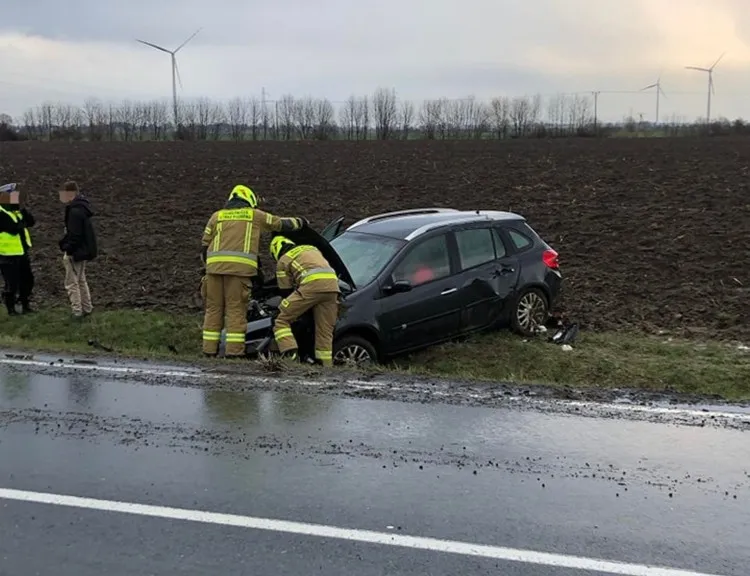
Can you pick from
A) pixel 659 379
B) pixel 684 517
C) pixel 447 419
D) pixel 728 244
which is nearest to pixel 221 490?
pixel 447 419

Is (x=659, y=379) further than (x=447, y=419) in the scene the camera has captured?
Yes

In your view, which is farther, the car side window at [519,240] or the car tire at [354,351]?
the car side window at [519,240]

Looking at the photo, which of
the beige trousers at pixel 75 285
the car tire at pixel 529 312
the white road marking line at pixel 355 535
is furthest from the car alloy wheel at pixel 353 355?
the beige trousers at pixel 75 285

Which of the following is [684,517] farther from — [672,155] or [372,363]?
[672,155]

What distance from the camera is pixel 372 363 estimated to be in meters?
8.48

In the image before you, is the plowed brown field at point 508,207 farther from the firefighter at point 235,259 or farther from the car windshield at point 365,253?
the firefighter at point 235,259

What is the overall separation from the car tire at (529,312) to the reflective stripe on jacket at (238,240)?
307 cm

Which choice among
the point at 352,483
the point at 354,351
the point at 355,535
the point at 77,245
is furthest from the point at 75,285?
the point at 355,535

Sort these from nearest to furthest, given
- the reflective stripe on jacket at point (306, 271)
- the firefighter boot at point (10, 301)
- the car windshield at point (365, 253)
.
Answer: the reflective stripe on jacket at point (306, 271), the car windshield at point (365, 253), the firefighter boot at point (10, 301)

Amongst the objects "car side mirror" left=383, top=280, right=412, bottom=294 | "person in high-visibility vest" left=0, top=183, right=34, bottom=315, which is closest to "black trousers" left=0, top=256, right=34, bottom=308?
"person in high-visibility vest" left=0, top=183, right=34, bottom=315

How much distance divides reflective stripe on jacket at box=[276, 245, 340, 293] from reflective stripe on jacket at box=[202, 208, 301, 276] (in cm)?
29

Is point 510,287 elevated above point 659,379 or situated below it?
above

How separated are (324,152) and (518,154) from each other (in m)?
10.1

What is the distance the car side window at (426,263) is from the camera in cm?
869
